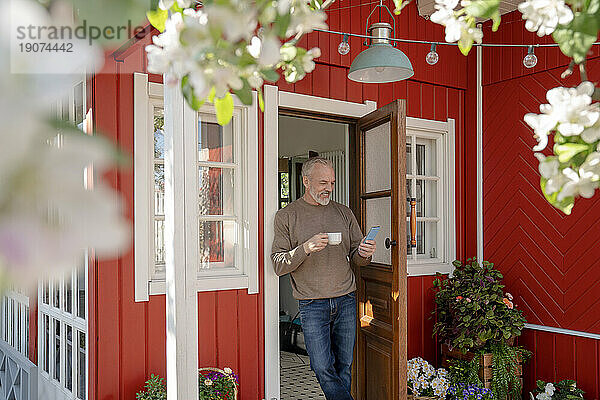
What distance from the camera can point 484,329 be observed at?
4512 mm

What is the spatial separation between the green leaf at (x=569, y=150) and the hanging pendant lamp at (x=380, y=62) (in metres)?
2.77

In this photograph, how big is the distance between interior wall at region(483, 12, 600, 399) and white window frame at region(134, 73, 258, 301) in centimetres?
224

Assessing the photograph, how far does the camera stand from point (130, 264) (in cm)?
365

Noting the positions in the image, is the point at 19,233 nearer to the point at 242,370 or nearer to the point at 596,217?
the point at 242,370

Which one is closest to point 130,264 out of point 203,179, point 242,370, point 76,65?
point 203,179

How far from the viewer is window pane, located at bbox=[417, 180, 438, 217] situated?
5113 millimetres

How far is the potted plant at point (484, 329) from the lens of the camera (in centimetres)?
451

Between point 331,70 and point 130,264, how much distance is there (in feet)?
6.69

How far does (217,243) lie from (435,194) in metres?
2.07

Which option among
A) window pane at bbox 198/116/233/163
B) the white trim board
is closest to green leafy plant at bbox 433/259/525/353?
the white trim board

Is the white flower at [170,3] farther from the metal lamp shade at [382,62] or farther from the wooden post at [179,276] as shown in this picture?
the metal lamp shade at [382,62]

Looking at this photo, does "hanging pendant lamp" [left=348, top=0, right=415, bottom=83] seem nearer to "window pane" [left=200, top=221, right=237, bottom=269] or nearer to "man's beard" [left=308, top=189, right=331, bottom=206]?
"man's beard" [left=308, top=189, right=331, bottom=206]

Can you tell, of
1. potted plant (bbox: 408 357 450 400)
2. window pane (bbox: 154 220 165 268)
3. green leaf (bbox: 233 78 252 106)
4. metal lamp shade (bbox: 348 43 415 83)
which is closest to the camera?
green leaf (bbox: 233 78 252 106)

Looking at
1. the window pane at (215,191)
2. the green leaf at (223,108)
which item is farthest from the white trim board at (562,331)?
the green leaf at (223,108)
